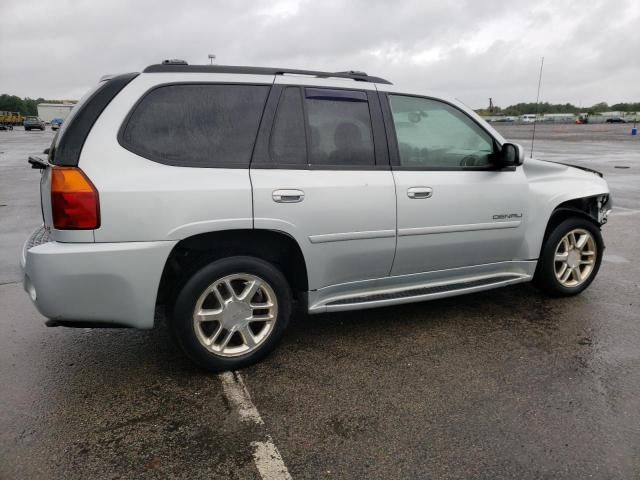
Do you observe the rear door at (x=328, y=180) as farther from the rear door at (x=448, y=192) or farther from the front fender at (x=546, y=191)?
the front fender at (x=546, y=191)

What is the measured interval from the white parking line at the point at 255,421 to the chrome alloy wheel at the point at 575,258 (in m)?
2.94

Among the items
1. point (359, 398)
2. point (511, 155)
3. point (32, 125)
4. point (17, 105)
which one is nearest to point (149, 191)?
point (359, 398)

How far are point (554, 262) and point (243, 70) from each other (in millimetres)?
3014

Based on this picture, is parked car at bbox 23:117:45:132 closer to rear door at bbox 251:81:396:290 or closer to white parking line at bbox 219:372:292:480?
rear door at bbox 251:81:396:290

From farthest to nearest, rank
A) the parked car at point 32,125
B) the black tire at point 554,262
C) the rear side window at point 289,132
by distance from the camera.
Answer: the parked car at point 32,125, the black tire at point 554,262, the rear side window at point 289,132

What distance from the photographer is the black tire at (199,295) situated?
10.0 feet

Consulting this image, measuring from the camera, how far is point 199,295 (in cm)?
308

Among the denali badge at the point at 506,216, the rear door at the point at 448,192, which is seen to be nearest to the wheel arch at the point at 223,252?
the rear door at the point at 448,192

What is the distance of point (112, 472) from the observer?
7.73ft

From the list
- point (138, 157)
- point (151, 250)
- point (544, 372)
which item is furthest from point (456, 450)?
point (138, 157)

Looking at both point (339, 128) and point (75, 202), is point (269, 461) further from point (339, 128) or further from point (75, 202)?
point (339, 128)

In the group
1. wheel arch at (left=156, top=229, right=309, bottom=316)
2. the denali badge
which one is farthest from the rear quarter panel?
the denali badge

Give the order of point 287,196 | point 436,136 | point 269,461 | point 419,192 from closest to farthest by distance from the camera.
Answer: point 269,461, point 287,196, point 419,192, point 436,136

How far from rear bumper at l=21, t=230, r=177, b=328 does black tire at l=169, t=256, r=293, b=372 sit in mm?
177
